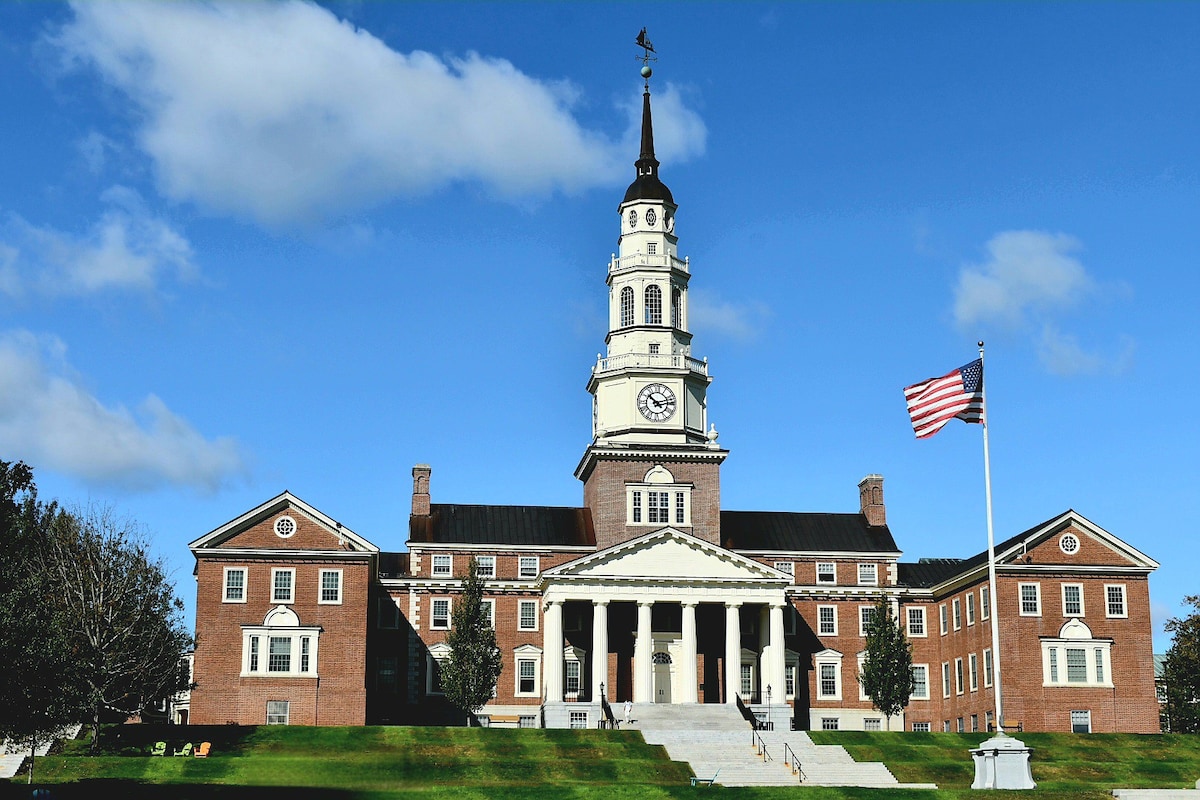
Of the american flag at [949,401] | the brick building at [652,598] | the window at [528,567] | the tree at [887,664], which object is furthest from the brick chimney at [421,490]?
the american flag at [949,401]

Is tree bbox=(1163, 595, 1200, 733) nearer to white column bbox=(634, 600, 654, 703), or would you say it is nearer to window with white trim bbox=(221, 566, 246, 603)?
white column bbox=(634, 600, 654, 703)

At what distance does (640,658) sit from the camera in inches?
2844

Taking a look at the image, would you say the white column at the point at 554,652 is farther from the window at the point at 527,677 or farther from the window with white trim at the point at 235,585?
the window with white trim at the point at 235,585

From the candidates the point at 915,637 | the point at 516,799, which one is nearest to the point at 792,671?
the point at 915,637

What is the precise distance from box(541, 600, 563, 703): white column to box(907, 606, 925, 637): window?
19827 millimetres

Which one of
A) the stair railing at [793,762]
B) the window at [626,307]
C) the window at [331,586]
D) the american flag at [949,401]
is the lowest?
the stair railing at [793,762]

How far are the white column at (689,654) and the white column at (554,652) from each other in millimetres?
5793

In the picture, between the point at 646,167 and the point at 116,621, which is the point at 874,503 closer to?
the point at 646,167

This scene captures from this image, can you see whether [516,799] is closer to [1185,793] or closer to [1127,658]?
[1185,793]

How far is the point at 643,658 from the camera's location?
72.2 m

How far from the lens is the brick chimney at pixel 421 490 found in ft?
269

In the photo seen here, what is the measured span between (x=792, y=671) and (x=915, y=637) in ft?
23.6

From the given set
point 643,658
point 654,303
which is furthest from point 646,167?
point 643,658

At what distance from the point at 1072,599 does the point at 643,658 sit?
2089 cm
